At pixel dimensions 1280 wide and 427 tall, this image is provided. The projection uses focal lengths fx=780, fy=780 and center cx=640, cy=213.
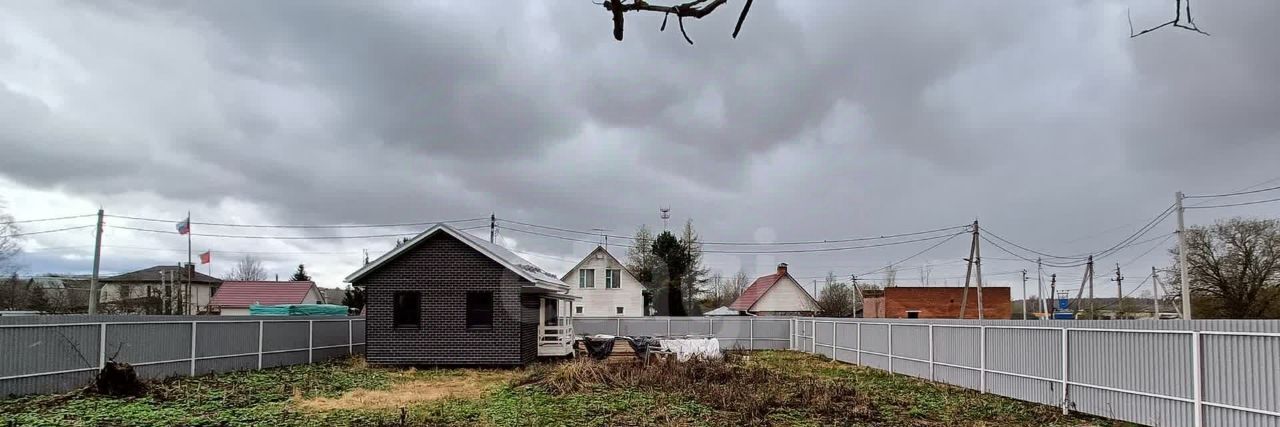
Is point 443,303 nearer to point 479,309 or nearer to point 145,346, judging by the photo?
point 479,309

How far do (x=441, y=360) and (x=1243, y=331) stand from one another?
16.2 metres

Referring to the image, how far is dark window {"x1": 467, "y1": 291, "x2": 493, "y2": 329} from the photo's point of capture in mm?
19703

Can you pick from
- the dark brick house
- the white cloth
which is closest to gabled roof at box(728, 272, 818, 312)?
the white cloth

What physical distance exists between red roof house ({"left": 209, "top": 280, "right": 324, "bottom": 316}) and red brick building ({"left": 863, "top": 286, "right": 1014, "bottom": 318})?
3585 cm

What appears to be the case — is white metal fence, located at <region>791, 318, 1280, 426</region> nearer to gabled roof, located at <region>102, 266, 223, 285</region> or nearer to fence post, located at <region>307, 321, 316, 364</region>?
fence post, located at <region>307, 321, 316, 364</region>

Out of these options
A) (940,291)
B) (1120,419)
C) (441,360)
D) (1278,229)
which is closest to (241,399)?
(441,360)

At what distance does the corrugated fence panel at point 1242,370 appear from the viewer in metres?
8.31

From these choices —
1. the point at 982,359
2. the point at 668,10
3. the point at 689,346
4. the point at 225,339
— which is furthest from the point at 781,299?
the point at 668,10

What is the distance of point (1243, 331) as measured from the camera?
28.8ft

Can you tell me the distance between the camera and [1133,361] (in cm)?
1045

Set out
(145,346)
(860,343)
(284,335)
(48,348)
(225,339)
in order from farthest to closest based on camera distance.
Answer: (860,343), (284,335), (225,339), (145,346), (48,348)

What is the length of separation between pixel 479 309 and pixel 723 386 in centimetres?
814

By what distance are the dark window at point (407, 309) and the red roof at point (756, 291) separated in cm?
3133

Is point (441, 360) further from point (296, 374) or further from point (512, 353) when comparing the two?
point (296, 374)
